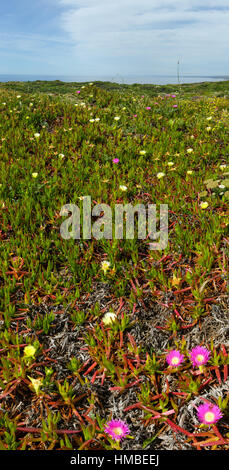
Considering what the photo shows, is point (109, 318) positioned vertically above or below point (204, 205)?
below

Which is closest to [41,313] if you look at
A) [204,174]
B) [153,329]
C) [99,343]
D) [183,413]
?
[99,343]

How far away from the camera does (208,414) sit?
170 cm

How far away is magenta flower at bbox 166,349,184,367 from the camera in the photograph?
1.95m

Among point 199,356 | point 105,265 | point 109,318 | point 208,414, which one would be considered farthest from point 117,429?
point 105,265

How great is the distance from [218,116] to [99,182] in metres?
4.00

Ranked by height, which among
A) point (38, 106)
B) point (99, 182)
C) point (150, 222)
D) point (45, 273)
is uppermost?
point (38, 106)

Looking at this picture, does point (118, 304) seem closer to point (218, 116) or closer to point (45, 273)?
point (45, 273)

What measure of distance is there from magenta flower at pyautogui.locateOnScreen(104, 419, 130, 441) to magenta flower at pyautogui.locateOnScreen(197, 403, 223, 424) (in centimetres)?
41

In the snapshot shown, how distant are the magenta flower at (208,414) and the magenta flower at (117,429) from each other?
1.34 ft

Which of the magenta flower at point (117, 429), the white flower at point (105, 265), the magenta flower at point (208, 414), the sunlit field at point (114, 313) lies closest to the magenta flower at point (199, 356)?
the sunlit field at point (114, 313)

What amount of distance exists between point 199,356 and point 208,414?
0.33 meters

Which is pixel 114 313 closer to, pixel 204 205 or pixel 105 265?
pixel 105 265

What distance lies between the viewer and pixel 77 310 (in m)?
2.51

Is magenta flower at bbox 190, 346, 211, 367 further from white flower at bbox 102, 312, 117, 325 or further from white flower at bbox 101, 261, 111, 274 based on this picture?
white flower at bbox 101, 261, 111, 274
